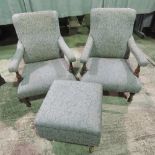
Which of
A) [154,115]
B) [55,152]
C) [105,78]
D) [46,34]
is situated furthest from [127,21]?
[55,152]

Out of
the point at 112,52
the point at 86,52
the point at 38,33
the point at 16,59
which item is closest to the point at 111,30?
the point at 112,52

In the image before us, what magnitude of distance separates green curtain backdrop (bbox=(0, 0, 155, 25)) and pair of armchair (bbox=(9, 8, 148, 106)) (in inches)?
31.6

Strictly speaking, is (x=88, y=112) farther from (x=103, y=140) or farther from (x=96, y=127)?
(x=103, y=140)

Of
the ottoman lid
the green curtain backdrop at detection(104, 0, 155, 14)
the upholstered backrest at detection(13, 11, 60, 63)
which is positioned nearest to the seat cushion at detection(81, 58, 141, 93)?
the ottoman lid

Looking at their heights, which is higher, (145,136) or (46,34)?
(46,34)

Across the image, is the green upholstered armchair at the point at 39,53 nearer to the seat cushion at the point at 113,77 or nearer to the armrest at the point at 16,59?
the armrest at the point at 16,59

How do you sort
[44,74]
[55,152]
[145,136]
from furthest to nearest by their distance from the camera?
[44,74] < [145,136] < [55,152]

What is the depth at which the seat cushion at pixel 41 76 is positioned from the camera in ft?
5.31

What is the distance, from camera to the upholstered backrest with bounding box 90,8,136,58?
178cm

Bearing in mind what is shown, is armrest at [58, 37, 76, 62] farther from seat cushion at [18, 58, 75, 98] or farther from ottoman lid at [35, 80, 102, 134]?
ottoman lid at [35, 80, 102, 134]

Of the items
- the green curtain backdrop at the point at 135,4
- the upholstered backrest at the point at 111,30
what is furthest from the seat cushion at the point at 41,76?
the green curtain backdrop at the point at 135,4

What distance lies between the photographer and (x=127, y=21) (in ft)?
5.84

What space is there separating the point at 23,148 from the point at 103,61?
1171 millimetres

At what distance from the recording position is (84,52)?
1.70 m
